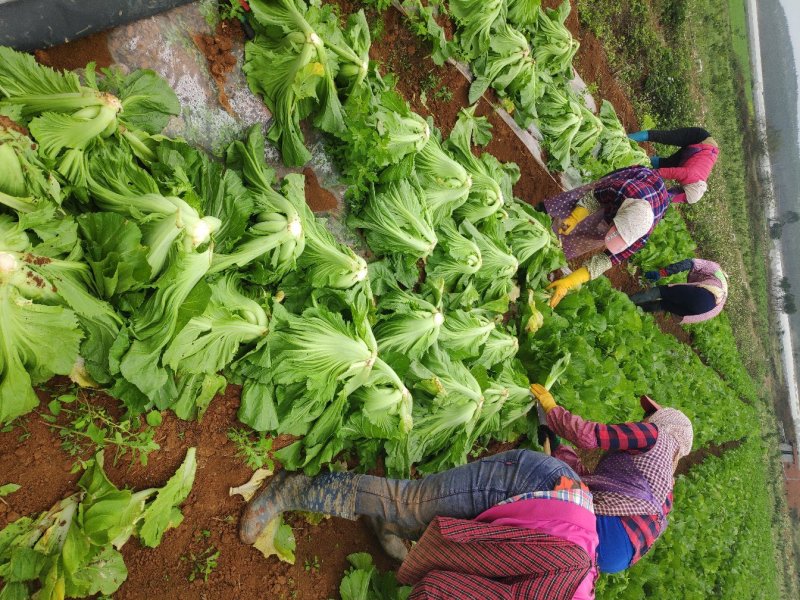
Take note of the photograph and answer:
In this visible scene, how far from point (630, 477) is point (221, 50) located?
3.81m

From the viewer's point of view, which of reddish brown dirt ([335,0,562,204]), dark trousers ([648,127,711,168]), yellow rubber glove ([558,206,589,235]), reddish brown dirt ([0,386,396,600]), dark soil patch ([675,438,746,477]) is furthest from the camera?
dark soil patch ([675,438,746,477])

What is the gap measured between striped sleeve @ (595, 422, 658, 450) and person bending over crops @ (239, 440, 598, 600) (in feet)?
2.80

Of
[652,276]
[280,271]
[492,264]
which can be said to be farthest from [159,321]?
[652,276]

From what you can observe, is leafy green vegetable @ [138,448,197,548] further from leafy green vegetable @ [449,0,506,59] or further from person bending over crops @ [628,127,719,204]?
person bending over crops @ [628,127,719,204]

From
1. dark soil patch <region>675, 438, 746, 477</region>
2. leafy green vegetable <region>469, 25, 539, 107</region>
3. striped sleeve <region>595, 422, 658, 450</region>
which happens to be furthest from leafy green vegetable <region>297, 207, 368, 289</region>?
dark soil patch <region>675, 438, 746, 477</region>

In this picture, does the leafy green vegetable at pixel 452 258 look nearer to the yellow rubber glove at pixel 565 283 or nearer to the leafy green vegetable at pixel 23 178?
the yellow rubber glove at pixel 565 283

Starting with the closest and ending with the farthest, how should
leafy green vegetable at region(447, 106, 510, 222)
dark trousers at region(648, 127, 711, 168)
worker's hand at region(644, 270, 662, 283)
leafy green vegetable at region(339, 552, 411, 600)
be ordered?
leafy green vegetable at region(339, 552, 411, 600) < leafy green vegetable at region(447, 106, 510, 222) < dark trousers at region(648, 127, 711, 168) < worker's hand at region(644, 270, 662, 283)

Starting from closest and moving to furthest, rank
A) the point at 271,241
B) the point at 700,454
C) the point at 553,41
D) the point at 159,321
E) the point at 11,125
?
the point at 11,125
the point at 159,321
the point at 271,241
the point at 553,41
the point at 700,454

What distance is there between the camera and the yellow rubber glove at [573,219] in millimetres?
5527

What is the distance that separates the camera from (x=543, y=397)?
4824 millimetres

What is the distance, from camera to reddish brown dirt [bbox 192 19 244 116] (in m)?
3.32

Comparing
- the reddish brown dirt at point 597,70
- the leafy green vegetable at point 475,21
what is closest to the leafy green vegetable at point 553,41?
the reddish brown dirt at point 597,70

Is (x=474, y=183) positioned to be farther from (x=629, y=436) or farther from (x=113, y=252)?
(x=113, y=252)

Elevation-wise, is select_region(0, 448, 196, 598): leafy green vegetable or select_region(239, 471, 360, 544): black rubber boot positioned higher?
select_region(0, 448, 196, 598): leafy green vegetable
